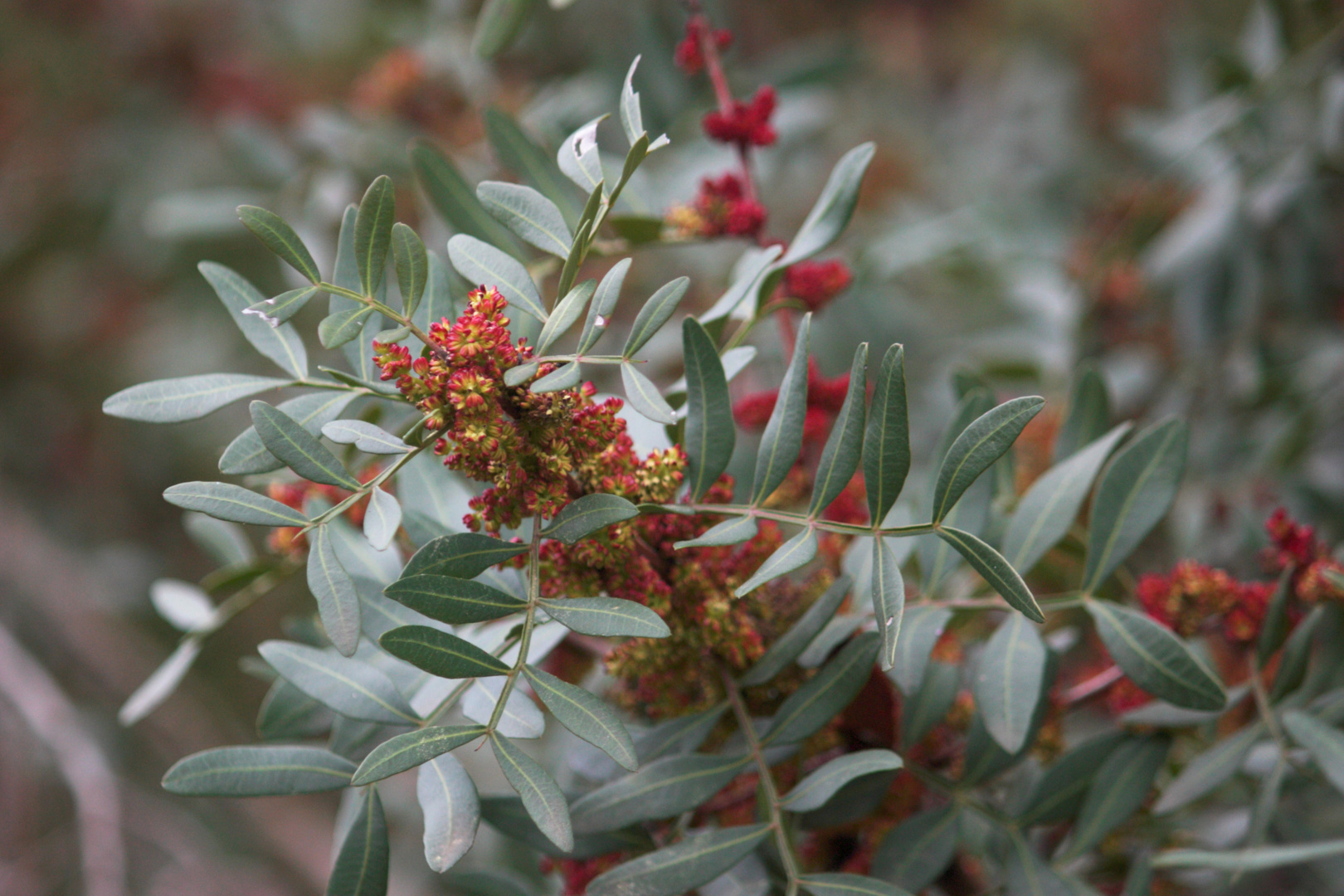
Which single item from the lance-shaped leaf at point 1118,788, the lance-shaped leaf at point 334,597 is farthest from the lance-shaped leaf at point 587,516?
the lance-shaped leaf at point 1118,788

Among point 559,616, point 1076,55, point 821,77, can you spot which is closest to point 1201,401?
point 821,77

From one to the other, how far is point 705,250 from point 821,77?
11.8 inches

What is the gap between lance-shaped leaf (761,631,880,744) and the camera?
1.94 ft

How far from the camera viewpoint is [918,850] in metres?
0.66

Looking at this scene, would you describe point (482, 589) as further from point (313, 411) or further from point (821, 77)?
point (821, 77)

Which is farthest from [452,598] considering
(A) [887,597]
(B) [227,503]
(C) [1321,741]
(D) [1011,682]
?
(C) [1321,741]

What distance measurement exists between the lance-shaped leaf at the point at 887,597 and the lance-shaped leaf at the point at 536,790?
0.58 ft

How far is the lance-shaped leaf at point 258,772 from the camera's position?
1.80ft

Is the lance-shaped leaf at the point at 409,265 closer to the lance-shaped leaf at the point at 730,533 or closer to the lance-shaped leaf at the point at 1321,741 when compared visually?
the lance-shaped leaf at the point at 730,533

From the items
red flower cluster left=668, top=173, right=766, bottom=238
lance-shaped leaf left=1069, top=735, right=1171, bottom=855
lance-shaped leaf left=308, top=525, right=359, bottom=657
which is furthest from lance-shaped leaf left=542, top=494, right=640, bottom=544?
lance-shaped leaf left=1069, top=735, right=1171, bottom=855

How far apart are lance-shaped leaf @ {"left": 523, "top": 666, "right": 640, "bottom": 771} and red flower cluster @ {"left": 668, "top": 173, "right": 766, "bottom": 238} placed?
0.38 metres

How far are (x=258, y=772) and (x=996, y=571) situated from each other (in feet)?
1.42

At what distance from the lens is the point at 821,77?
1.30m

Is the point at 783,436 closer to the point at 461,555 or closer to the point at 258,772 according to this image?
the point at 461,555
